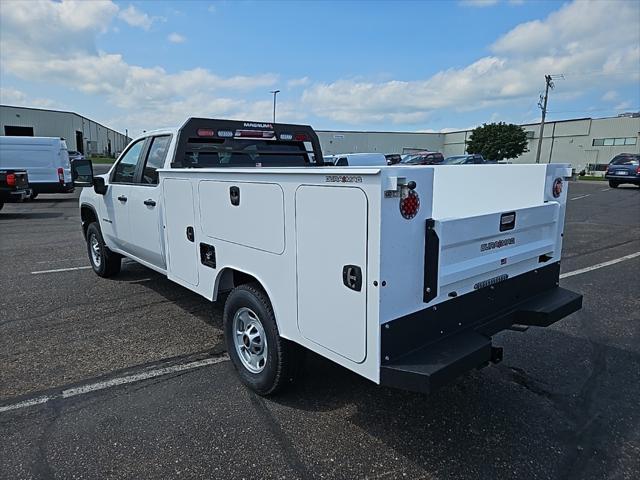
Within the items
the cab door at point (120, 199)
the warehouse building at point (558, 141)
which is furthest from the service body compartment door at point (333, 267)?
the warehouse building at point (558, 141)

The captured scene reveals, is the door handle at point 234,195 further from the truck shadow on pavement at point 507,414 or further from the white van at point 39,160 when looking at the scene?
the white van at point 39,160

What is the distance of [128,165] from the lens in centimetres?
521

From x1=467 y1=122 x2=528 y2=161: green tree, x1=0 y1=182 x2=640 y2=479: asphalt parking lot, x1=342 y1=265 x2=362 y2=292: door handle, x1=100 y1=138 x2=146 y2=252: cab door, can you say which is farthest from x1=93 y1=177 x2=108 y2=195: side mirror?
x1=467 y1=122 x2=528 y2=161: green tree

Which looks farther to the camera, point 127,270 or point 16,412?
point 127,270

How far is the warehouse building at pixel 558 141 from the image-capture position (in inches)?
2218

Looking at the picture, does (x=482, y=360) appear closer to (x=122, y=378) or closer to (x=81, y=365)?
(x=122, y=378)

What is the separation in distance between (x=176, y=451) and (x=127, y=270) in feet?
15.3

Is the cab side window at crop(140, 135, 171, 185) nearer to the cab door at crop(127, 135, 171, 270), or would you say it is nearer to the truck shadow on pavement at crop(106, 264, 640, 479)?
the cab door at crop(127, 135, 171, 270)

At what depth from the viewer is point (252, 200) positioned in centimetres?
298

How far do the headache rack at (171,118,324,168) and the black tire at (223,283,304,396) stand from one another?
170 centimetres

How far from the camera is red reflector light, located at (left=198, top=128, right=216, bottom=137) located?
4523mm

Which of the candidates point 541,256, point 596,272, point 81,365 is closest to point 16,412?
point 81,365

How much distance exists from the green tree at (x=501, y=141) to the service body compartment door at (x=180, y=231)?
5999 centimetres

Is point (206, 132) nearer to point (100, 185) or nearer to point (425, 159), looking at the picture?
point (100, 185)
